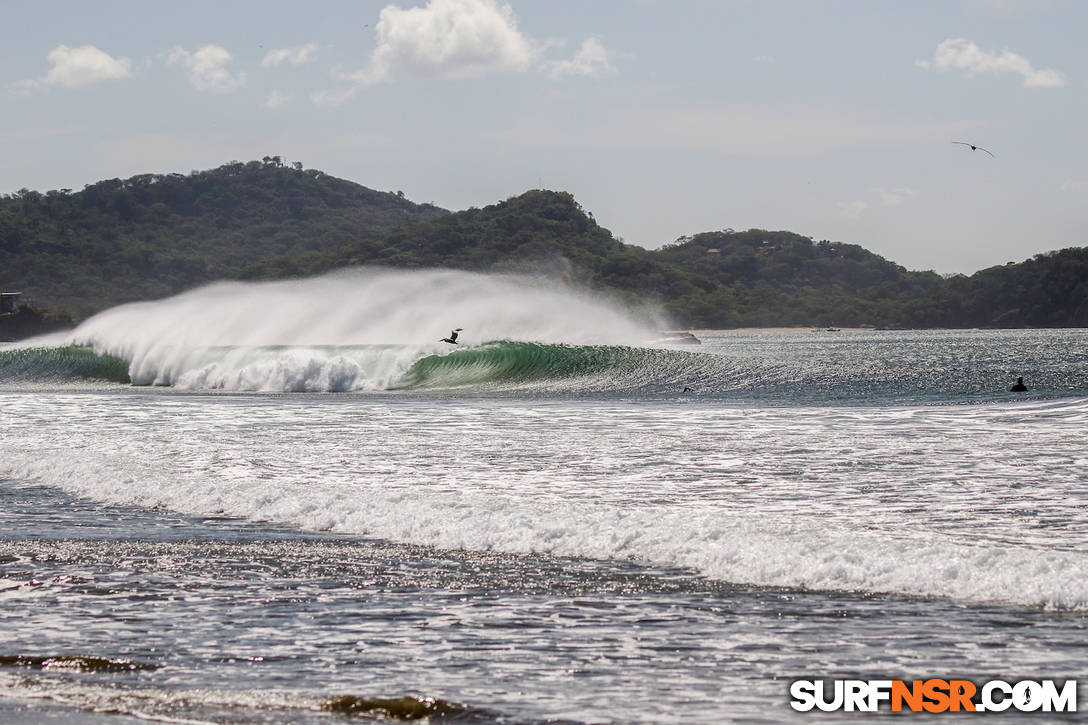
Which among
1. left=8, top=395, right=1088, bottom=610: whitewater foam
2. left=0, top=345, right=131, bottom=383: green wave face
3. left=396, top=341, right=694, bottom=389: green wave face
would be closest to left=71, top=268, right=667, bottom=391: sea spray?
left=0, top=345, right=131, bottom=383: green wave face

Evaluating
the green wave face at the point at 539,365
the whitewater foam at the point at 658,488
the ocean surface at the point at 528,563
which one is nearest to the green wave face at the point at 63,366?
the green wave face at the point at 539,365

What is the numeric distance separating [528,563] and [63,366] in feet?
151

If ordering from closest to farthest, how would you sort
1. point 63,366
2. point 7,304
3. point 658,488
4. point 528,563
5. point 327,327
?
point 528,563
point 658,488
point 63,366
point 327,327
point 7,304

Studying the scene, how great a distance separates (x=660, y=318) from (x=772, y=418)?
150 m

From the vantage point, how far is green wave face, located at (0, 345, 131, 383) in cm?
4944

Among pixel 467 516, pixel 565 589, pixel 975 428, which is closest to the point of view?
pixel 565 589

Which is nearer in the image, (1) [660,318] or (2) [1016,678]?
(2) [1016,678]

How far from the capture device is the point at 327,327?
55031 millimetres

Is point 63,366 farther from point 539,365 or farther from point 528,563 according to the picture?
point 528,563

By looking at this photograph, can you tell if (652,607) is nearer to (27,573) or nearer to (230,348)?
(27,573)

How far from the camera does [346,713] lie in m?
5.81

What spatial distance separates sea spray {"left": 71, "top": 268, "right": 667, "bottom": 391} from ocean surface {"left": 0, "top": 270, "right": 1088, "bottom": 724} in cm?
2050

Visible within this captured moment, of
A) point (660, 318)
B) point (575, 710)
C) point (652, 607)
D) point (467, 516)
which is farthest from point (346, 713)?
point (660, 318)

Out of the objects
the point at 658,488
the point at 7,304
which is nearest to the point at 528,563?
the point at 658,488
